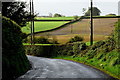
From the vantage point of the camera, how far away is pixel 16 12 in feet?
108

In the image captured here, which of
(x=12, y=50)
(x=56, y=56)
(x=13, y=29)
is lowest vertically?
(x=56, y=56)

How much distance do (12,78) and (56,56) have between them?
20.3m

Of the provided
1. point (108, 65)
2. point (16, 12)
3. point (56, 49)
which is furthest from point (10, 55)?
point (56, 49)

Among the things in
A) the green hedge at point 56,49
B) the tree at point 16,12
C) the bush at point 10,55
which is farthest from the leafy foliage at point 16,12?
the bush at point 10,55

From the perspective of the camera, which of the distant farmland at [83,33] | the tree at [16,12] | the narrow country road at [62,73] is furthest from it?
the distant farmland at [83,33]

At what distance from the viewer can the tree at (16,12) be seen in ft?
104

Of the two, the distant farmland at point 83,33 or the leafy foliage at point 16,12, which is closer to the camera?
the leafy foliage at point 16,12

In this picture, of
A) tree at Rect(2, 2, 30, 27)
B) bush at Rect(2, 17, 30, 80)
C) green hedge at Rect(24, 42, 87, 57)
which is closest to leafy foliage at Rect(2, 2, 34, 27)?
tree at Rect(2, 2, 30, 27)

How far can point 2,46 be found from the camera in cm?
1711

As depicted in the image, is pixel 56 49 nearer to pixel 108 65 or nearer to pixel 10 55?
pixel 108 65

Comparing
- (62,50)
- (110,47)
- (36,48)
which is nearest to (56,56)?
(62,50)

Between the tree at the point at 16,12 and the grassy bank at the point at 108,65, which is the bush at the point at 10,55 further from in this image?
the tree at the point at 16,12

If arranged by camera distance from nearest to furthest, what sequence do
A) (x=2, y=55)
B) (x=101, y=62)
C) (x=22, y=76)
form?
(x=2, y=55) → (x=22, y=76) → (x=101, y=62)

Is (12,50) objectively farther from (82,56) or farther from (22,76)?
(82,56)
